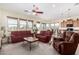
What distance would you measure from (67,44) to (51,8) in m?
1.02

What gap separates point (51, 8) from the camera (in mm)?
2412

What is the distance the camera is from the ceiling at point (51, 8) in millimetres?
2371

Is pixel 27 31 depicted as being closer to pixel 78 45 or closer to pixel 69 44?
pixel 69 44

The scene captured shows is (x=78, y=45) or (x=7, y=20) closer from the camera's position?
(x=7, y=20)

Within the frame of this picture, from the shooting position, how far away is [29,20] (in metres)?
2.42

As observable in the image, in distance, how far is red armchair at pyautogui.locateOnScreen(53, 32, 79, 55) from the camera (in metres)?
2.45

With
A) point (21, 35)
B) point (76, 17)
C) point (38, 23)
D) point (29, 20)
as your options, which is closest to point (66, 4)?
point (76, 17)

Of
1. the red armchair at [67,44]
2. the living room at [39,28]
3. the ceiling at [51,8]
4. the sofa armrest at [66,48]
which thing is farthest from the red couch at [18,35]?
the sofa armrest at [66,48]

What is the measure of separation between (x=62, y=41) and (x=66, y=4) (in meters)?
0.96

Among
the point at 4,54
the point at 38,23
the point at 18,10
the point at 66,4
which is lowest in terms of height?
the point at 4,54

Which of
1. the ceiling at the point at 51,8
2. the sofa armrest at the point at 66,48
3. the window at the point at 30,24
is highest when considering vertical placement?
the ceiling at the point at 51,8

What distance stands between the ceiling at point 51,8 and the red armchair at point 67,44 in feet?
1.83

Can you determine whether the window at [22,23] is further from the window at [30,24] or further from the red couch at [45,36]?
the red couch at [45,36]

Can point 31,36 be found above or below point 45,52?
above
